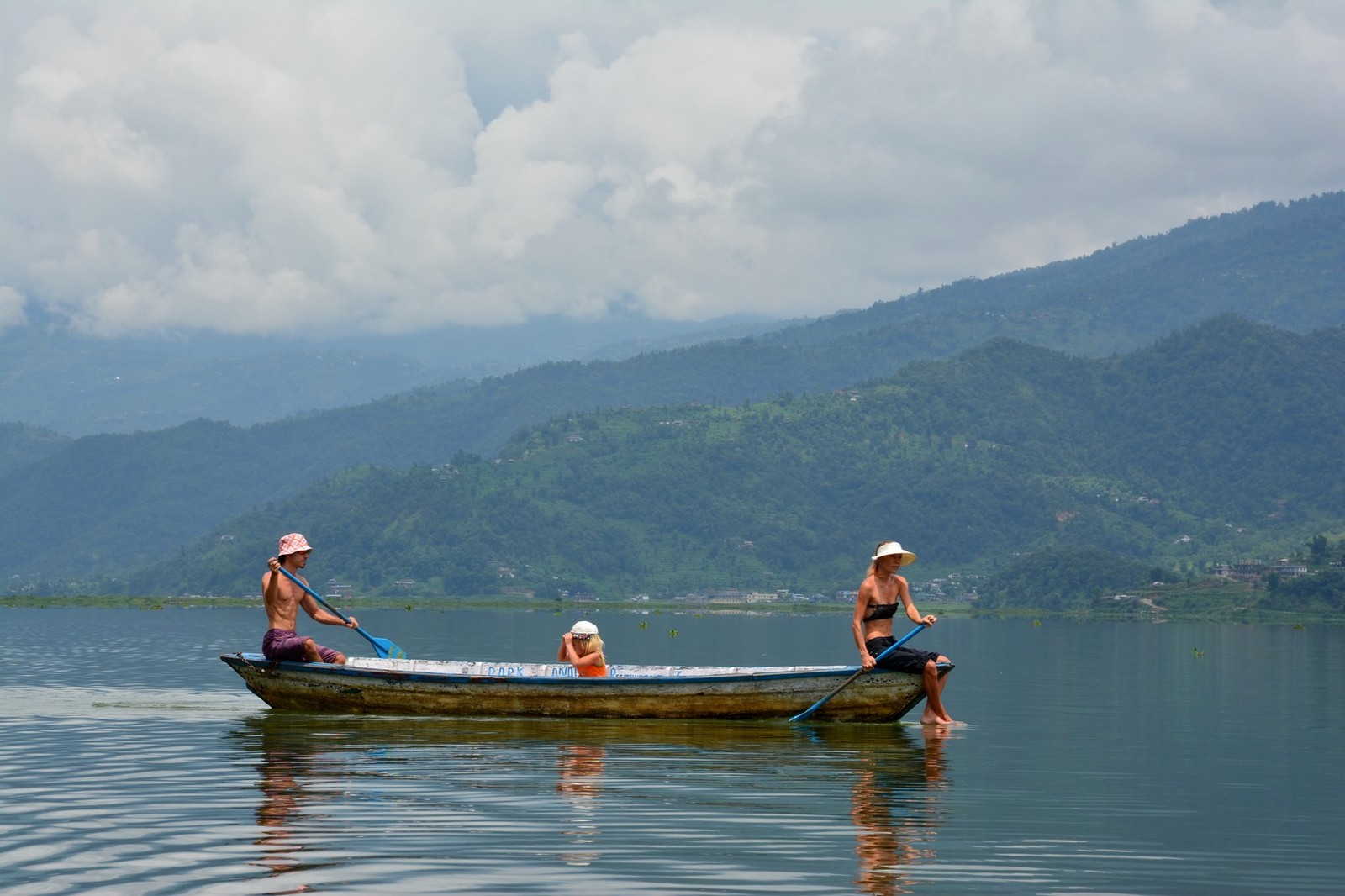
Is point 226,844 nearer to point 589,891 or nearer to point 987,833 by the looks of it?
point 589,891

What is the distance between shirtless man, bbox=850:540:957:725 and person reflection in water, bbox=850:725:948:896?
4.63 ft

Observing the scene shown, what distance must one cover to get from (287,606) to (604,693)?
5.68 meters

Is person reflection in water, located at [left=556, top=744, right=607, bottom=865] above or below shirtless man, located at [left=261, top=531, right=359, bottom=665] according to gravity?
below

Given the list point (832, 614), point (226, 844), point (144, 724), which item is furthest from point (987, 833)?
point (832, 614)

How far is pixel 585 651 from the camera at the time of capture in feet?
93.6

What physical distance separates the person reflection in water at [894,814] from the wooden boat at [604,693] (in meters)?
1.68

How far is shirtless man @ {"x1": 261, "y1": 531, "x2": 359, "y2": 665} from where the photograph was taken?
88.2 ft

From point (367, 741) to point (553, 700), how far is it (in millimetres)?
3886

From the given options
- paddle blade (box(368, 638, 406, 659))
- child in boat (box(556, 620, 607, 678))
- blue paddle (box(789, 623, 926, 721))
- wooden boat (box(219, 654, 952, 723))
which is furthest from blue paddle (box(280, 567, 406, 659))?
blue paddle (box(789, 623, 926, 721))

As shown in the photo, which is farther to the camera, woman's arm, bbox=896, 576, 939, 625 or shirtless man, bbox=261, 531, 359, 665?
shirtless man, bbox=261, 531, 359, 665

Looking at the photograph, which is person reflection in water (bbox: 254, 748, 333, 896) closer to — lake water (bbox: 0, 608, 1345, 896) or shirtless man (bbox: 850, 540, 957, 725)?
lake water (bbox: 0, 608, 1345, 896)

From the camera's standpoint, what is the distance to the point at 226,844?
52.0 ft

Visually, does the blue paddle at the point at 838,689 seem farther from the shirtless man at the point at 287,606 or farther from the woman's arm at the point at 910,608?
the shirtless man at the point at 287,606

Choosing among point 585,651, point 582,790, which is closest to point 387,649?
point 585,651
